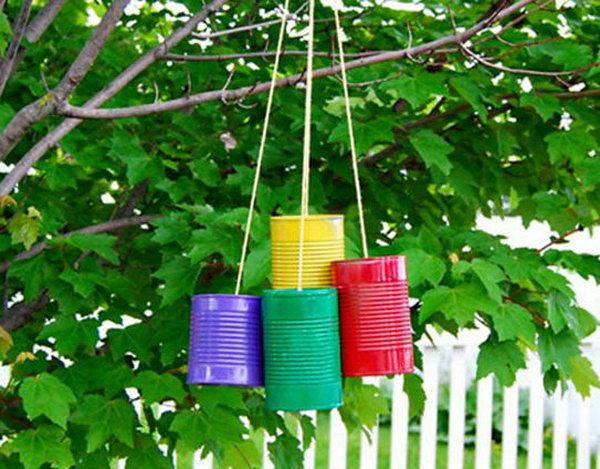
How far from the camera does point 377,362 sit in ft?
4.92

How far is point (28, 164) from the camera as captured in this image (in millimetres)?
2295

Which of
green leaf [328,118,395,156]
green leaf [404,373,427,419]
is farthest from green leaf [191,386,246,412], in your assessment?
green leaf [328,118,395,156]

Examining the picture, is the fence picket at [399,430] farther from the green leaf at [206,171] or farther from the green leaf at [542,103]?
the green leaf at [542,103]

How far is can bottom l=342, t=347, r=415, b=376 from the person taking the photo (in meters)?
1.50

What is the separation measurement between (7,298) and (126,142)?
1.85ft

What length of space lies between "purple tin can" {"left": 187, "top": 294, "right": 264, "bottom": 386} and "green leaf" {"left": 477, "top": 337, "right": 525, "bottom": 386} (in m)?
0.72

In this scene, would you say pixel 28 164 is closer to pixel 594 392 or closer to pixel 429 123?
pixel 429 123

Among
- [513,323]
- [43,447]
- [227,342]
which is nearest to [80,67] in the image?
[43,447]

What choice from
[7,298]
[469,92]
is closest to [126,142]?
[7,298]

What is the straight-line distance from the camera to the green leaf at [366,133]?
86.4 inches

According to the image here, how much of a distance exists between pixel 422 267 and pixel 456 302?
0.10m

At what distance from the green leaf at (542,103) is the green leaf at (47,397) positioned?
43.5 inches

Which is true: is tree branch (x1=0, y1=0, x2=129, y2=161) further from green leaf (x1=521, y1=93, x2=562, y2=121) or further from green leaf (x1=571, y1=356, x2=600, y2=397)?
green leaf (x1=571, y1=356, x2=600, y2=397)

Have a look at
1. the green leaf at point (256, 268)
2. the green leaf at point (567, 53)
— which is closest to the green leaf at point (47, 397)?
the green leaf at point (256, 268)
